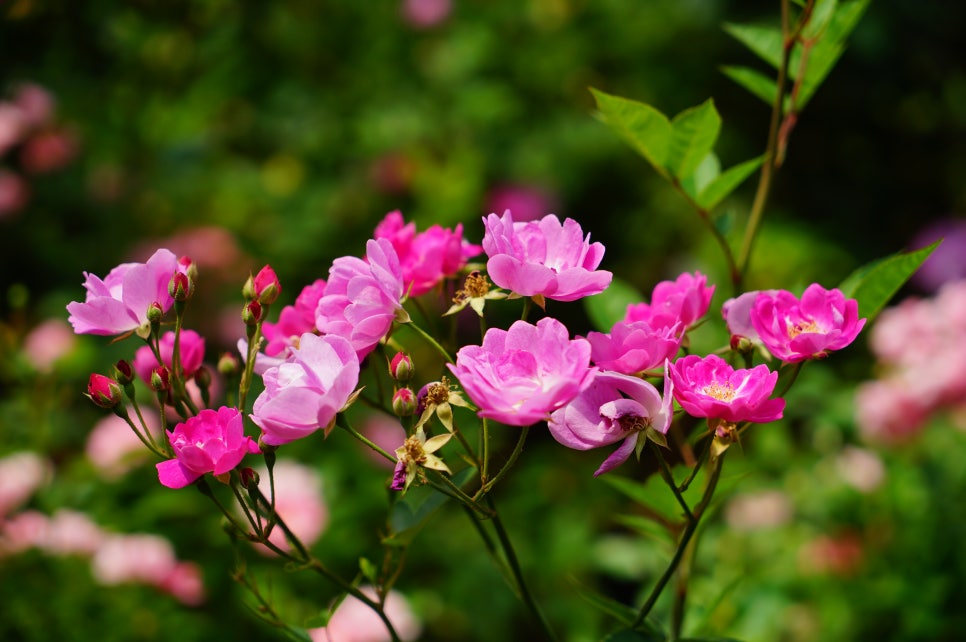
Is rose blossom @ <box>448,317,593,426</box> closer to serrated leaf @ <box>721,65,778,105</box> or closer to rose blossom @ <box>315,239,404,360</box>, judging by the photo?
rose blossom @ <box>315,239,404,360</box>

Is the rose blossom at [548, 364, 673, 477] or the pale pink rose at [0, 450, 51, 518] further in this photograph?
the pale pink rose at [0, 450, 51, 518]

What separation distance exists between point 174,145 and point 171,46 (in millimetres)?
295

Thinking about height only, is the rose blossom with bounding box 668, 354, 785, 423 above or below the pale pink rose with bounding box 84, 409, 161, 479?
above

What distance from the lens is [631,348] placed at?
60 cm

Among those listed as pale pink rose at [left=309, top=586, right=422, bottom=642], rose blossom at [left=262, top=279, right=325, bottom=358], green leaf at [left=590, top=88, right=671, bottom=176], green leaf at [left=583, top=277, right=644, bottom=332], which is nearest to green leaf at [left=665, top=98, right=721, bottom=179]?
green leaf at [left=590, top=88, right=671, bottom=176]

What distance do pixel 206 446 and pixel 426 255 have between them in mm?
227

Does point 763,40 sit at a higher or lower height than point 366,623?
higher

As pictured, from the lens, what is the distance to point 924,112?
3322 millimetres

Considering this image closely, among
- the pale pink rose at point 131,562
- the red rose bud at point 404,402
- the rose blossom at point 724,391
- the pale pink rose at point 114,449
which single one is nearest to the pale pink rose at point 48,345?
the pale pink rose at point 114,449

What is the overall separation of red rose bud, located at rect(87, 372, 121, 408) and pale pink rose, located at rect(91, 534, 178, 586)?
81 cm

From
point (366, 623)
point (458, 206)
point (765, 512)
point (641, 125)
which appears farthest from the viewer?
point (458, 206)

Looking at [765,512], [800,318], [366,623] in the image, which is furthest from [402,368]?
[765,512]

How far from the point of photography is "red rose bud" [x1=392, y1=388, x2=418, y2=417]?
60 cm

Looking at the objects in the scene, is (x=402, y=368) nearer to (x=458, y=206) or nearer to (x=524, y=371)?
(x=524, y=371)
